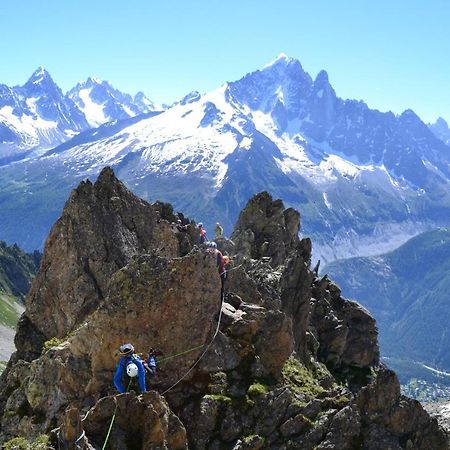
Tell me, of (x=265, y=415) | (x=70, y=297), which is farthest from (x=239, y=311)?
(x=70, y=297)

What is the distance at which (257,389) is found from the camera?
32062 mm

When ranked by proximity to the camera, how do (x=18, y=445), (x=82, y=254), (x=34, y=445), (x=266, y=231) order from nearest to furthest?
(x=34, y=445) → (x=18, y=445) → (x=82, y=254) → (x=266, y=231)

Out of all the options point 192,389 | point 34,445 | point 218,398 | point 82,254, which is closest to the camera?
point 34,445

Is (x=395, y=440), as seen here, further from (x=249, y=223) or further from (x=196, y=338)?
(x=249, y=223)

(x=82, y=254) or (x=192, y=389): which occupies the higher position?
(x=82, y=254)

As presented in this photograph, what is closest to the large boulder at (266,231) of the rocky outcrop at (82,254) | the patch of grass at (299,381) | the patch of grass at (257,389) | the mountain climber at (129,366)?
the rocky outcrop at (82,254)

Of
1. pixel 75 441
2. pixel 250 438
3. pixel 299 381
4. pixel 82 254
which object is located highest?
pixel 82 254

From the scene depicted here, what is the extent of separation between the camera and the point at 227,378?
32.4m

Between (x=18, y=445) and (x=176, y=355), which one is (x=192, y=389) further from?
(x=18, y=445)

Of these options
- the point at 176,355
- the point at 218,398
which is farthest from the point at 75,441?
the point at 176,355

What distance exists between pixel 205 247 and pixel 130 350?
980cm

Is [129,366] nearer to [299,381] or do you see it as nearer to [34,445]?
[34,445]

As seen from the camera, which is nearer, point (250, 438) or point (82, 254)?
point (250, 438)

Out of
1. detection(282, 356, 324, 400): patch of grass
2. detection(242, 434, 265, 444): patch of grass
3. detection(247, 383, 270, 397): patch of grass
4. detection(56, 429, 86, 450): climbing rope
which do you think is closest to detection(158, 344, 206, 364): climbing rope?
detection(247, 383, 270, 397): patch of grass
